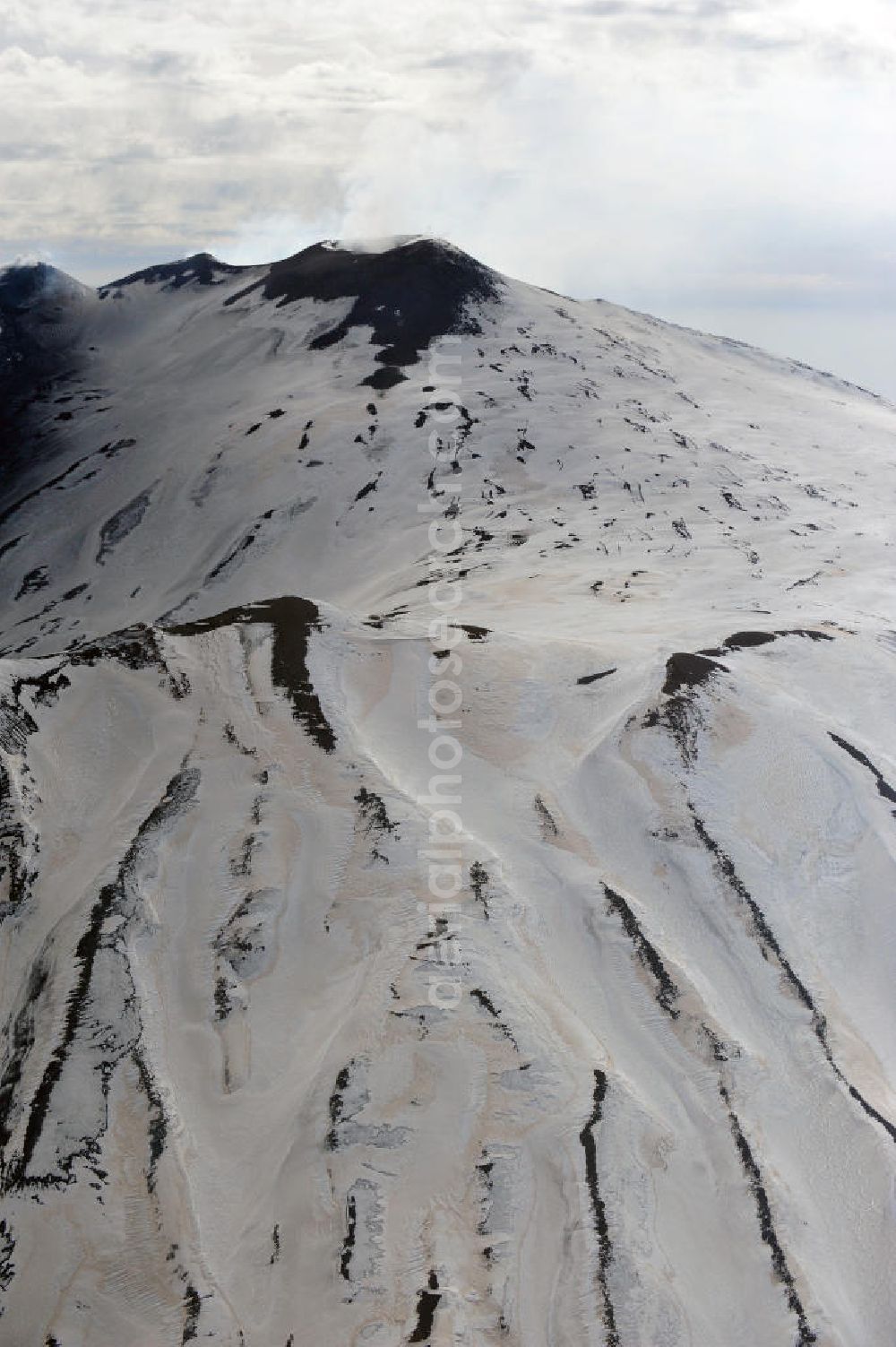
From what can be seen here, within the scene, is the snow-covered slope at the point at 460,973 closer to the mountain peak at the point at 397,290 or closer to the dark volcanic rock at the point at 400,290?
the mountain peak at the point at 397,290

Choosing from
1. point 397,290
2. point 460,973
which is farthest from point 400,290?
point 460,973

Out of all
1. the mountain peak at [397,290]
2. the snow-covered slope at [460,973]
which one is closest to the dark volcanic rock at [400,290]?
the mountain peak at [397,290]

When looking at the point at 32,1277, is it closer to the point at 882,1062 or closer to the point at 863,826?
the point at 882,1062

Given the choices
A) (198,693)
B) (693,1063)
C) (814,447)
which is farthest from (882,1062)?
(814,447)

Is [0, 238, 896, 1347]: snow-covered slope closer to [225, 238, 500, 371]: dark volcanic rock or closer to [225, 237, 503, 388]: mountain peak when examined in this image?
[225, 237, 503, 388]: mountain peak

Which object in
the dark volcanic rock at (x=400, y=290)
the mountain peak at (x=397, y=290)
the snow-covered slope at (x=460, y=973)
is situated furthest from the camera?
the dark volcanic rock at (x=400, y=290)

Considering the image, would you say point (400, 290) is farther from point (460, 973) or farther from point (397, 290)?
point (460, 973)

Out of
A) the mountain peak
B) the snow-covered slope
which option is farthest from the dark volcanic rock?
the snow-covered slope

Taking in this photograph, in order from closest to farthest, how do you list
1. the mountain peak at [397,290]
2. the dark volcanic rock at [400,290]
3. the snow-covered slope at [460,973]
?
the snow-covered slope at [460,973], the mountain peak at [397,290], the dark volcanic rock at [400,290]
